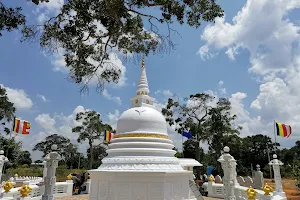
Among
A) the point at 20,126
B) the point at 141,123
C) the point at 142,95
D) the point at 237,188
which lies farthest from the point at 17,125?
the point at 237,188

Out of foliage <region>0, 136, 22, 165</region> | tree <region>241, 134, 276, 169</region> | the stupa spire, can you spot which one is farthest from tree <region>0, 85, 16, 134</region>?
tree <region>241, 134, 276, 169</region>

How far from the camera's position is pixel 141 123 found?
15930 mm

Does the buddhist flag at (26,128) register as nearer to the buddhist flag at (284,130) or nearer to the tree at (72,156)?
the buddhist flag at (284,130)

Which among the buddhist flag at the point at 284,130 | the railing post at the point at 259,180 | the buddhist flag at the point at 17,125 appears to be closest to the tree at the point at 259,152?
the railing post at the point at 259,180

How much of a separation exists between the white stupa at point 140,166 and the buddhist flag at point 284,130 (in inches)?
471

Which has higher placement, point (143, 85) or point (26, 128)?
point (143, 85)

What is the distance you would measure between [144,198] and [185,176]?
10.5ft

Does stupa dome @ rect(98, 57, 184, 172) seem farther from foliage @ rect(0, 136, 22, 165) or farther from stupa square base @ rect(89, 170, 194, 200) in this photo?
foliage @ rect(0, 136, 22, 165)

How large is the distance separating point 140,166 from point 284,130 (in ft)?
54.6

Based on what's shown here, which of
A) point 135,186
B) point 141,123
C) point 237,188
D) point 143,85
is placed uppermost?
point 143,85

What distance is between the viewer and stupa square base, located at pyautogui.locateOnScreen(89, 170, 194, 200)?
13227 millimetres

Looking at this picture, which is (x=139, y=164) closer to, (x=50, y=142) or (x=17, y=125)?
(x=17, y=125)

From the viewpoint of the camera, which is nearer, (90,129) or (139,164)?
(139,164)

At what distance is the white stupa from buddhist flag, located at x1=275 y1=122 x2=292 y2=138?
11964 millimetres
